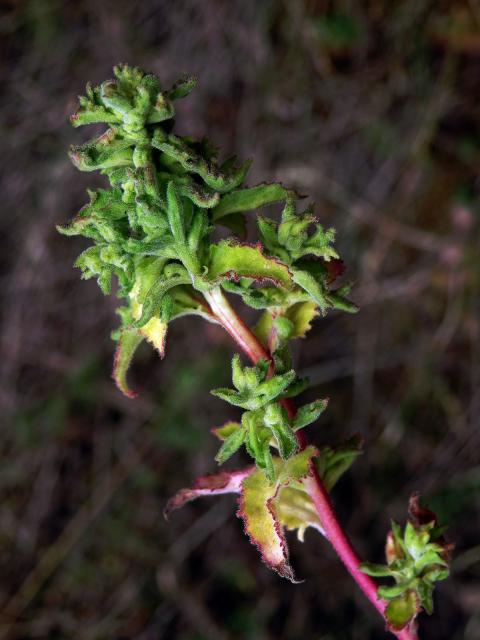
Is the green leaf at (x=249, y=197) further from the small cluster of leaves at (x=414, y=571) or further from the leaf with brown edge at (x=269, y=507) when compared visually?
the small cluster of leaves at (x=414, y=571)

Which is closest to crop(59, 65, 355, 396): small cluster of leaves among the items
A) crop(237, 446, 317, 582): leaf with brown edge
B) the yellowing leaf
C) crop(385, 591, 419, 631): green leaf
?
crop(237, 446, 317, 582): leaf with brown edge

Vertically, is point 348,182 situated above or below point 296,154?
below

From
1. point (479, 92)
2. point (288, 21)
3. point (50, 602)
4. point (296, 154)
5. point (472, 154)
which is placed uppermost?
point (288, 21)

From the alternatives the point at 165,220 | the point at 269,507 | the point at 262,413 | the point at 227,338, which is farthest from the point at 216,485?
the point at 227,338

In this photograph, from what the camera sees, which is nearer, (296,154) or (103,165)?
(103,165)

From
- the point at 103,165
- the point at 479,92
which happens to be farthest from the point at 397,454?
the point at 103,165

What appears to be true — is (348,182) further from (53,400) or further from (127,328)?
(127,328)

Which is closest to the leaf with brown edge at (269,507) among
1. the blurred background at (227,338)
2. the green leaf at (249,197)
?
the green leaf at (249,197)

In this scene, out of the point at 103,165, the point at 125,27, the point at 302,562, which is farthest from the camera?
the point at 125,27
